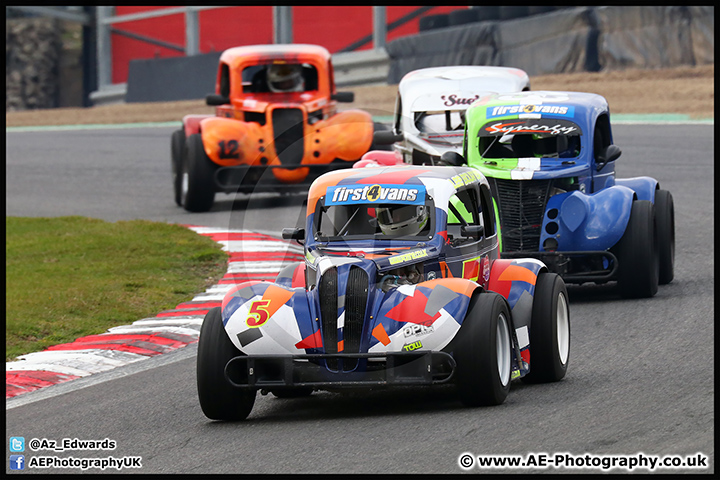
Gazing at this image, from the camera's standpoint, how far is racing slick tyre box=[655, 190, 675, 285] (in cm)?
1199

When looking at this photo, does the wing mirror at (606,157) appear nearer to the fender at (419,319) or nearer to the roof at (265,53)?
the fender at (419,319)

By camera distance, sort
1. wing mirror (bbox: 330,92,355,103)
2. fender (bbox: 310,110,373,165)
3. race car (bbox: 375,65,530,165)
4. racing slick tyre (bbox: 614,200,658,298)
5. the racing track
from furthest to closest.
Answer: wing mirror (bbox: 330,92,355,103) < fender (bbox: 310,110,373,165) < race car (bbox: 375,65,530,165) < racing slick tyre (bbox: 614,200,658,298) < the racing track

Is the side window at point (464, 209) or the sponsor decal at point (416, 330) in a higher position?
the side window at point (464, 209)

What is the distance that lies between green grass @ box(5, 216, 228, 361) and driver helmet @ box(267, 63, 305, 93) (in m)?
2.94

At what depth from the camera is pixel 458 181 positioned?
27.3 ft

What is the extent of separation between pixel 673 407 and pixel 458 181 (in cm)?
214

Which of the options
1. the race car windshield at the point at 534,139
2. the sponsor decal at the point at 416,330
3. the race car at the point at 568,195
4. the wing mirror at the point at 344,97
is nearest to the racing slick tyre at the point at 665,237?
the race car at the point at 568,195

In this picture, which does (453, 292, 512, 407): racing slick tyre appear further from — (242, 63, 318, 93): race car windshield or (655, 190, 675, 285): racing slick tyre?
(242, 63, 318, 93): race car windshield

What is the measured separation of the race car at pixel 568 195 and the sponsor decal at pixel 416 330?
4.28 metres

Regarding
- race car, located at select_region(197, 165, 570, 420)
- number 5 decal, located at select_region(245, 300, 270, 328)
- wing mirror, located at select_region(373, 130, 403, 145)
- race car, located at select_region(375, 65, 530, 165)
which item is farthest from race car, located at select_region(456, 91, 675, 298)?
number 5 decal, located at select_region(245, 300, 270, 328)

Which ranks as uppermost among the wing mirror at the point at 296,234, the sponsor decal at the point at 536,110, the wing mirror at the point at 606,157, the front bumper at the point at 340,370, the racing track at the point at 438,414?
the sponsor decal at the point at 536,110

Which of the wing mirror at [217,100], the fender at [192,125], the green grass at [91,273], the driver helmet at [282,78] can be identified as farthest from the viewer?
the driver helmet at [282,78]

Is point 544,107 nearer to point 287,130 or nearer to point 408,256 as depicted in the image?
point 408,256

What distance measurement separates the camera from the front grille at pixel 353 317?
290 inches
